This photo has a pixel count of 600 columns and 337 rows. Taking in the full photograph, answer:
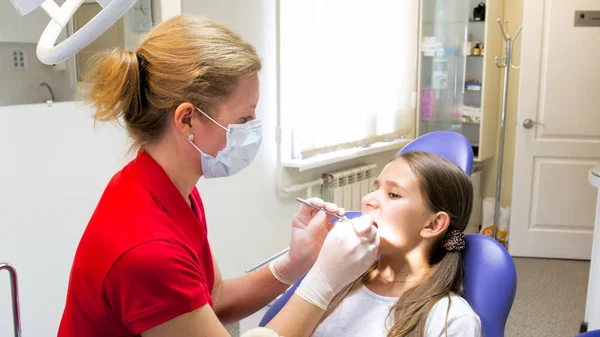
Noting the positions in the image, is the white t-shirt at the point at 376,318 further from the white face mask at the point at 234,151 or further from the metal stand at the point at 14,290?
the metal stand at the point at 14,290

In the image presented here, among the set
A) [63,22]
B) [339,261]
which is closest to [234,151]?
[339,261]

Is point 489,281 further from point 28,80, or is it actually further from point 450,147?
point 28,80

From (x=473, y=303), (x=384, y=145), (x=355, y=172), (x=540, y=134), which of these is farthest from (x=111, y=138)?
(x=540, y=134)

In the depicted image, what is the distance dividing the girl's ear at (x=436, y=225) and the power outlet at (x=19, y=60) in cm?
146

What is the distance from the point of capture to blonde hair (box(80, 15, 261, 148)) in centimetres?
115

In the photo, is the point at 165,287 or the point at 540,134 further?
the point at 540,134

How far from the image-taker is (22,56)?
6.54ft

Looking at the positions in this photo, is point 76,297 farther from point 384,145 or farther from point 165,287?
point 384,145

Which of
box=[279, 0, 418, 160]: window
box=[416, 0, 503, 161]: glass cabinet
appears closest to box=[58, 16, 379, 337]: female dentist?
box=[279, 0, 418, 160]: window

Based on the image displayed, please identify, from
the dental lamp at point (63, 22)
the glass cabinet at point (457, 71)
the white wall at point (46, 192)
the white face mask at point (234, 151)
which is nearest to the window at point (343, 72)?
the glass cabinet at point (457, 71)

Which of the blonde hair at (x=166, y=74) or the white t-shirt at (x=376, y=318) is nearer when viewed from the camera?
the blonde hair at (x=166, y=74)

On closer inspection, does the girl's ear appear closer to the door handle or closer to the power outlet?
the power outlet

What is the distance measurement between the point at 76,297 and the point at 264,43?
1.92 m

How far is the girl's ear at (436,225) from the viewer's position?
1521 mm
